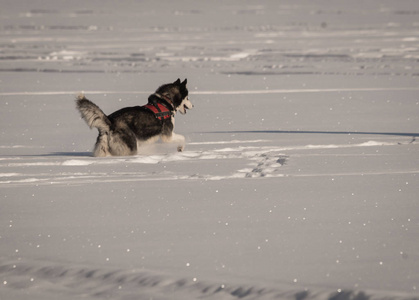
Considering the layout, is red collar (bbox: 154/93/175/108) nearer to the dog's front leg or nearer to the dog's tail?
the dog's front leg

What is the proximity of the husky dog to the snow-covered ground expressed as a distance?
0.65ft

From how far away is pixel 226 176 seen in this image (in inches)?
270

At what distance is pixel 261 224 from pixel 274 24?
25994mm

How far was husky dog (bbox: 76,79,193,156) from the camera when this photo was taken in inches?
302

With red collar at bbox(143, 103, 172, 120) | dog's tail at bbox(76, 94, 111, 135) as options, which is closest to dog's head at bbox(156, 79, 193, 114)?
red collar at bbox(143, 103, 172, 120)

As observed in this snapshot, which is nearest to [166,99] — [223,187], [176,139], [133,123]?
[176,139]

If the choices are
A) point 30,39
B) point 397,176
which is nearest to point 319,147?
point 397,176

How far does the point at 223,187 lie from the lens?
6.37 metres

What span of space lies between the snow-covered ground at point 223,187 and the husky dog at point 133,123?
0.20m

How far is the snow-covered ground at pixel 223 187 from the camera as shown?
13.5 ft

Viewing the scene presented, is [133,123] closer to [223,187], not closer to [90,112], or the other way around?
[90,112]

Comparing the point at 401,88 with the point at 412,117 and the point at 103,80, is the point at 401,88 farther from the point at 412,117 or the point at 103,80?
the point at 103,80

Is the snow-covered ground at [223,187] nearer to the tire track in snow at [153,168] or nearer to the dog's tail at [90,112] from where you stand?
the tire track in snow at [153,168]

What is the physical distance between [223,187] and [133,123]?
2.15 m
